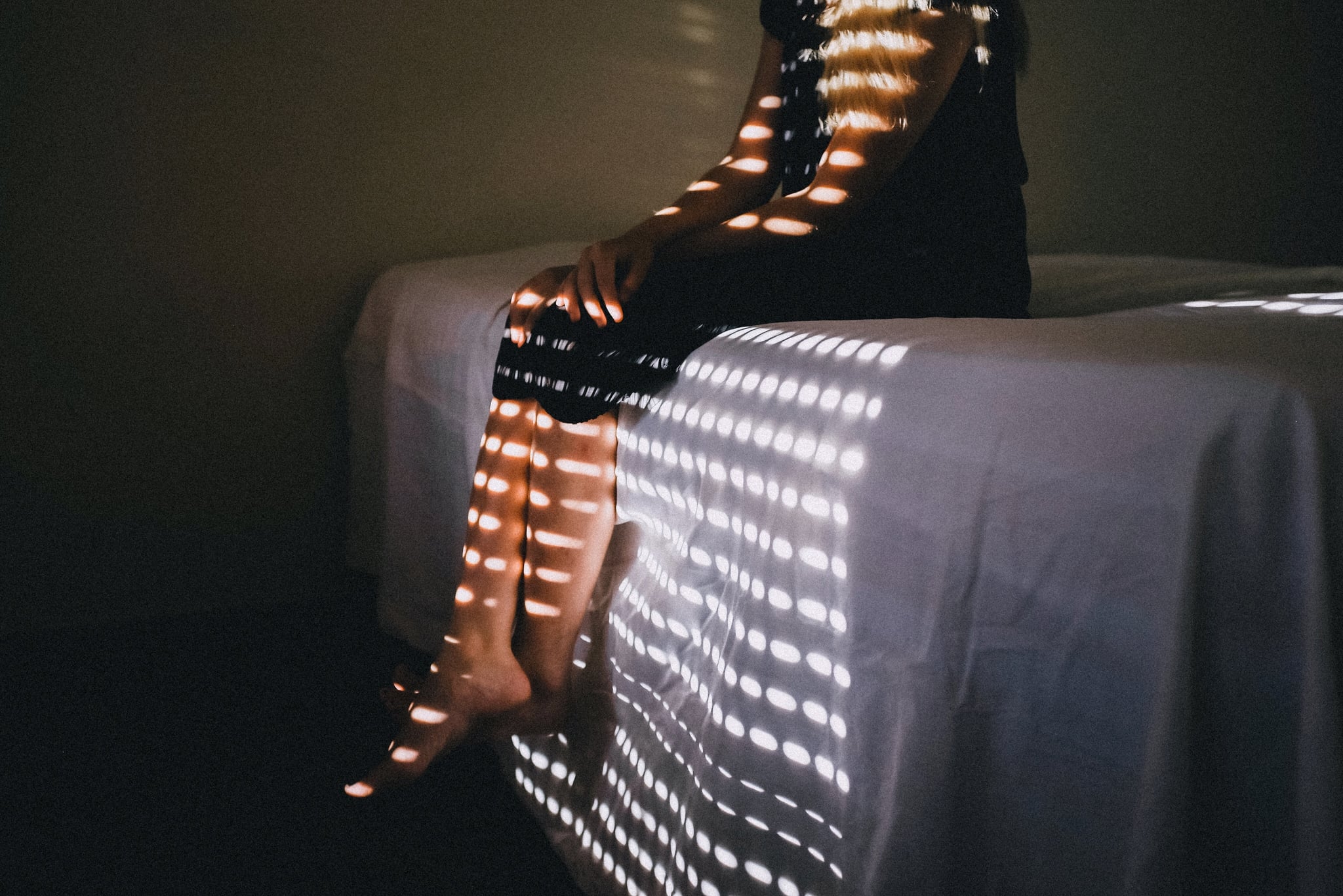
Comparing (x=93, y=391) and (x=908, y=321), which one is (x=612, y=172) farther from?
(x=908, y=321)

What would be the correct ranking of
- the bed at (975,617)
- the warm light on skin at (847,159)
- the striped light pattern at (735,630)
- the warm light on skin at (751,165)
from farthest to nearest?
the warm light on skin at (751,165) < the warm light on skin at (847,159) < the striped light pattern at (735,630) < the bed at (975,617)

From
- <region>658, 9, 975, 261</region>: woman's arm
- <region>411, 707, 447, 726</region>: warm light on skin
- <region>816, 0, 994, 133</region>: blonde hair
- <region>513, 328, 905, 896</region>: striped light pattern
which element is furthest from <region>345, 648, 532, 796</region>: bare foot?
<region>816, 0, 994, 133</region>: blonde hair

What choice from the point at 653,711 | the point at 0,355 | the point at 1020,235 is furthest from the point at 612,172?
the point at 653,711

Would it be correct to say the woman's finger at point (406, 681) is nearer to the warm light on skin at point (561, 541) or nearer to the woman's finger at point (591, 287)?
the warm light on skin at point (561, 541)

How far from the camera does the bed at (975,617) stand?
51 cm

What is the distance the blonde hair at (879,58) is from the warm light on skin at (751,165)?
0.71 ft

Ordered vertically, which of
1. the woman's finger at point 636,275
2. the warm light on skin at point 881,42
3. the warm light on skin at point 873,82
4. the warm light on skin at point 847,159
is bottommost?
the woman's finger at point 636,275

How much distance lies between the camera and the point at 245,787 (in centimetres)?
110

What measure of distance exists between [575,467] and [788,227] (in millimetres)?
379

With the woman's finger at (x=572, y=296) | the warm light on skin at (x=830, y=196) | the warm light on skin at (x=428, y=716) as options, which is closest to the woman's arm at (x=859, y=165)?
the warm light on skin at (x=830, y=196)

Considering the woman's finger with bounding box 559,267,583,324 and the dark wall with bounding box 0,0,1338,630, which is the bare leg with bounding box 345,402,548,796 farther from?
the dark wall with bounding box 0,0,1338,630

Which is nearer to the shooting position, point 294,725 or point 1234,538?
point 1234,538

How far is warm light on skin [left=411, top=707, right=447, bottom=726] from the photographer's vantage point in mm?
945

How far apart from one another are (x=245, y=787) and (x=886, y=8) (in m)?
1.25
